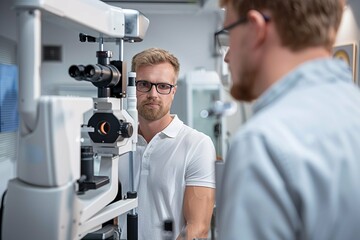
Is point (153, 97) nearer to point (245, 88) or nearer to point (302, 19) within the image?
point (245, 88)

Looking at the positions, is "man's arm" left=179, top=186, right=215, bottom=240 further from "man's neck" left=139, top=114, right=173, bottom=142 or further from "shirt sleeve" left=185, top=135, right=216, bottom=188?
"man's neck" left=139, top=114, right=173, bottom=142

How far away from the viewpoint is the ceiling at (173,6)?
3938mm

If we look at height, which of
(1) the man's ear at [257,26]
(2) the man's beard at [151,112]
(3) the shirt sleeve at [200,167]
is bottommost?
(3) the shirt sleeve at [200,167]

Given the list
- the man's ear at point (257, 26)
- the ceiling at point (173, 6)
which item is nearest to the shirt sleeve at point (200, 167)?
the man's ear at point (257, 26)

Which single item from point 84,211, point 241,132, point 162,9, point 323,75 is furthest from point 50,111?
point 162,9

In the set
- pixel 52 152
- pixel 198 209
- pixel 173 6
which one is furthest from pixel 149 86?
pixel 173 6

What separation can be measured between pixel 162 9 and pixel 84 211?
3.53m

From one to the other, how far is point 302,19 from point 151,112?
→ 1.08 meters

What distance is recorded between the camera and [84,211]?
39.5 inches

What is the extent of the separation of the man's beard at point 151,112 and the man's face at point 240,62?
0.92 meters

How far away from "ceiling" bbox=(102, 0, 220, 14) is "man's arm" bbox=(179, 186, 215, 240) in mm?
2613

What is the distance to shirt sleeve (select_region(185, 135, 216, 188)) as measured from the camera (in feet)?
5.20

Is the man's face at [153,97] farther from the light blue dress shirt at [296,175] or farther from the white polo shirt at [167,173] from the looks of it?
the light blue dress shirt at [296,175]

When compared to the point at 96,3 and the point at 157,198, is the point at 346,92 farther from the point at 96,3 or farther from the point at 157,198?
the point at 157,198
